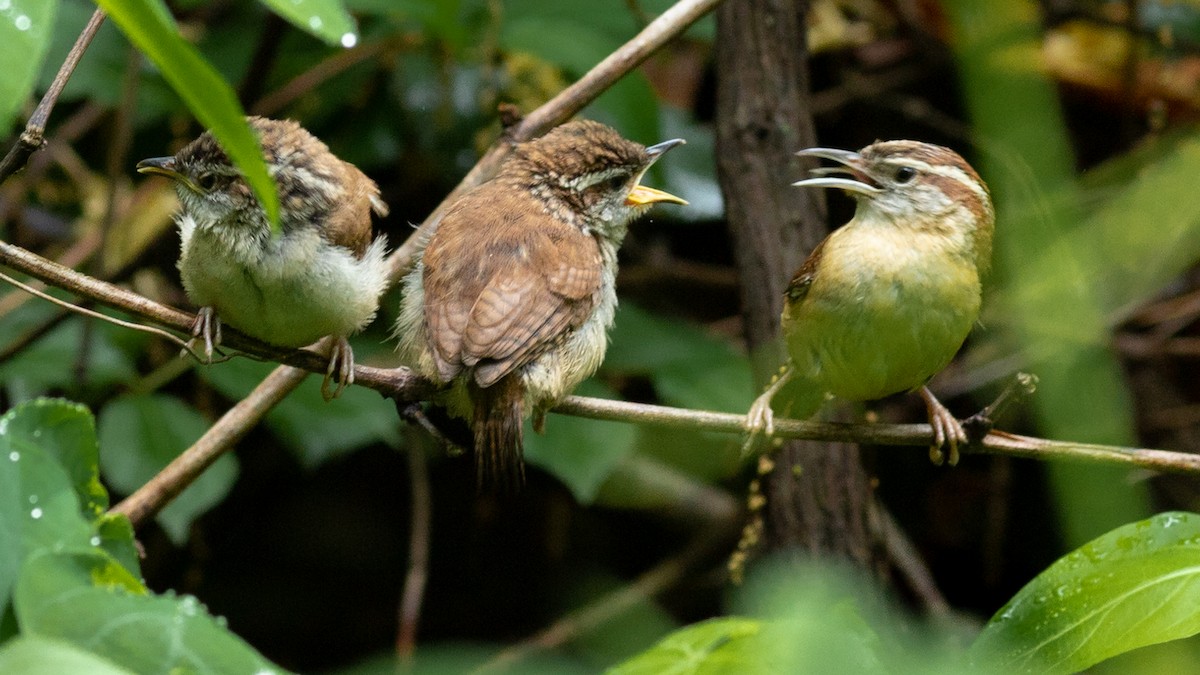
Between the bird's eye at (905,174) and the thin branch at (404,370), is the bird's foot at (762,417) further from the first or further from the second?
the thin branch at (404,370)

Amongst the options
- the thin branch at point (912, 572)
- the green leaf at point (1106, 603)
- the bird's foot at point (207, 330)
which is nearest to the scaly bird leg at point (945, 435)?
the green leaf at point (1106, 603)

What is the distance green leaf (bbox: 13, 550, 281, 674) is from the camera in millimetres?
1548

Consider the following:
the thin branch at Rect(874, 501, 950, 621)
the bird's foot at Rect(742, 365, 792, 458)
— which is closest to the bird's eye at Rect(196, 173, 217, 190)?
the bird's foot at Rect(742, 365, 792, 458)

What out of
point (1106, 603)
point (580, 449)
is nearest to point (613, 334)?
point (580, 449)

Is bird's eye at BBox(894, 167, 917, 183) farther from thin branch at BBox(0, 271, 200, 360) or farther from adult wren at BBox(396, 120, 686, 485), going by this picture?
thin branch at BBox(0, 271, 200, 360)

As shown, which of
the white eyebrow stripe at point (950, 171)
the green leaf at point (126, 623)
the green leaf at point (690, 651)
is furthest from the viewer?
the white eyebrow stripe at point (950, 171)

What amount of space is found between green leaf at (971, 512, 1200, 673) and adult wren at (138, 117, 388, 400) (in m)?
1.55

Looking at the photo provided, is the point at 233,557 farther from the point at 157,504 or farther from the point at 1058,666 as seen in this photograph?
the point at 1058,666

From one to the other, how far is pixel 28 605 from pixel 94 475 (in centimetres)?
54

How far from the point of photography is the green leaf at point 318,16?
1203 mm

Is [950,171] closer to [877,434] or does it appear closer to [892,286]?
[892,286]

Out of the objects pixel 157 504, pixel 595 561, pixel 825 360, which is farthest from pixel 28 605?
pixel 595 561

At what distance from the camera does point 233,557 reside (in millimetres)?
5387

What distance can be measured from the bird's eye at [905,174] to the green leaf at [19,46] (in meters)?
2.50
